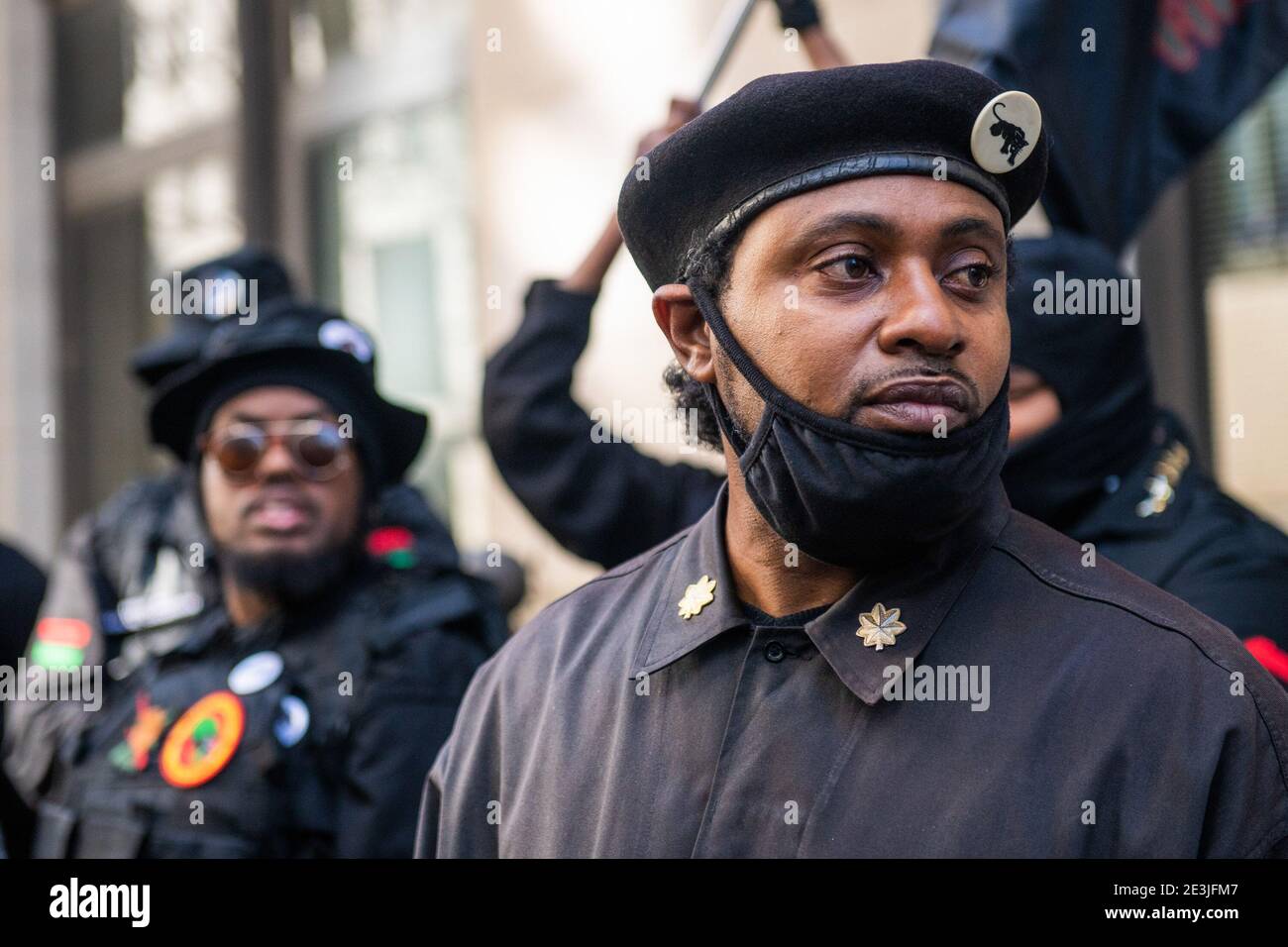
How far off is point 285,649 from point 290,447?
516mm

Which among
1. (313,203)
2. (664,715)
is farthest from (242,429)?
(313,203)

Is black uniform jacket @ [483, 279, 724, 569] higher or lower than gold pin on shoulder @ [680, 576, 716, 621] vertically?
higher

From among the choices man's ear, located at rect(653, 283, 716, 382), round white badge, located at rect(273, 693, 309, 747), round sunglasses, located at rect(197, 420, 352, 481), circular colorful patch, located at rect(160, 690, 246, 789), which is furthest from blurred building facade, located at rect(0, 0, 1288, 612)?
man's ear, located at rect(653, 283, 716, 382)

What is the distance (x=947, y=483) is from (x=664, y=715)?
0.52 metres

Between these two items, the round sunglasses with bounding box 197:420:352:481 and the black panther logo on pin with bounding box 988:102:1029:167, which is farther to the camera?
the round sunglasses with bounding box 197:420:352:481

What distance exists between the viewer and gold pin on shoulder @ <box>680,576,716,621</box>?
7.79 ft

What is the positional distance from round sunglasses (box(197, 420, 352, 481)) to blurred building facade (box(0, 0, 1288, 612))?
99 cm

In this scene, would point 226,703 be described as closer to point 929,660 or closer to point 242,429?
point 242,429

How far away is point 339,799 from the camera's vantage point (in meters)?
3.75

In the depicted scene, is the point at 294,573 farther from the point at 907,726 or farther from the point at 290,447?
the point at 907,726

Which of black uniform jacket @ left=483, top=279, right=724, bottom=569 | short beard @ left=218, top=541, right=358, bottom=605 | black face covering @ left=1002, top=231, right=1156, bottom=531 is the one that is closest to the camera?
black face covering @ left=1002, top=231, right=1156, bottom=531
